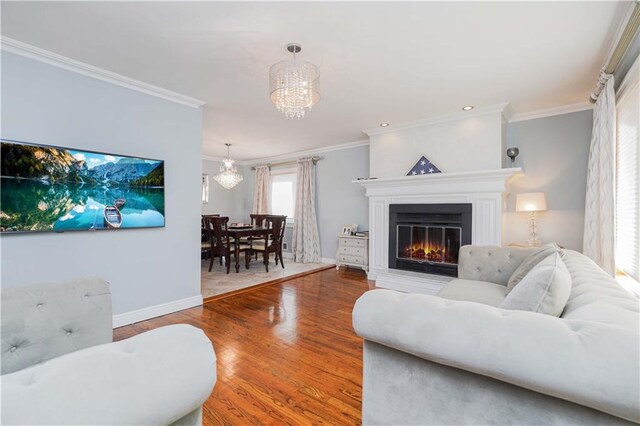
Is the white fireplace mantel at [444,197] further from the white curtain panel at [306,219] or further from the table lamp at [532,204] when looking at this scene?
the white curtain panel at [306,219]

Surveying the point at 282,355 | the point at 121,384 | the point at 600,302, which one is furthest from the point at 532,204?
the point at 121,384

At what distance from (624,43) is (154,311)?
15.4 ft

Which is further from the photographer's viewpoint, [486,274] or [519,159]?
[519,159]

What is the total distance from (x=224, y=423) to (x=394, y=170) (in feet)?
12.7

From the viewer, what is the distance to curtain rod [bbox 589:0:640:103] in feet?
6.31

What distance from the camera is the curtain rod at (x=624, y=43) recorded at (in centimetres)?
192

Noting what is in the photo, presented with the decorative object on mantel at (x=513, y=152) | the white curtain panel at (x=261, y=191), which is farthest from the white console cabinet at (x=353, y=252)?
the white curtain panel at (x=261, y=191)

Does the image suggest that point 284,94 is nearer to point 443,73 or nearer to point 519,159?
point 443,73

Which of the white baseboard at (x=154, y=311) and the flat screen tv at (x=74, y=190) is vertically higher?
the flat screen tv at (x=74, y=190)

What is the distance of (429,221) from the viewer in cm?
421

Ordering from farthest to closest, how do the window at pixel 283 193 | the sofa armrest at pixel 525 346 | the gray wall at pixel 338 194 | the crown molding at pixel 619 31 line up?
the window at pixel 283 193 < the gray wall at pixel 338 194 < the crown molding at pixel 619 31 < the sofa armrest at pixel 525 346

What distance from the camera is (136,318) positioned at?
9.77 feet

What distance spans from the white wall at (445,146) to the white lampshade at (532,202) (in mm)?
502

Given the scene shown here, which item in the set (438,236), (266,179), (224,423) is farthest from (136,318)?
(266,179)
